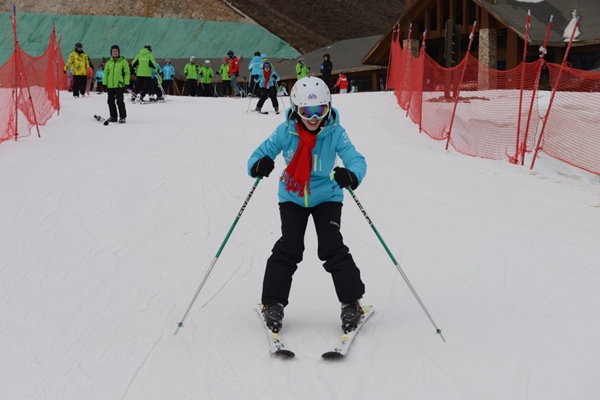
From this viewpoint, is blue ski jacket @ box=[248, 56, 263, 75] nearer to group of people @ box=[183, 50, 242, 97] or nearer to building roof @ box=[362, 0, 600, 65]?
group of people @ box=[183, 50, 242, 97]

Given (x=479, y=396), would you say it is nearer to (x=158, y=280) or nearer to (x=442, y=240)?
(x=158, y=280)

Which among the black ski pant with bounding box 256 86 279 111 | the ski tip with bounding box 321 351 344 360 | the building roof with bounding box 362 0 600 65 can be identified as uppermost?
the building roof with bounding box 362 0 600 65

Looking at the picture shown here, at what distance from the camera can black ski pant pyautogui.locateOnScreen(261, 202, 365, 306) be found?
458 cm

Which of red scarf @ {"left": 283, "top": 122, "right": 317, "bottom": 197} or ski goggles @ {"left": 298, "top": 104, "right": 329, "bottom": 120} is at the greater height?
ski goggles @ {"left": 298, "top": 104, "right": 329, "bottom": 120}

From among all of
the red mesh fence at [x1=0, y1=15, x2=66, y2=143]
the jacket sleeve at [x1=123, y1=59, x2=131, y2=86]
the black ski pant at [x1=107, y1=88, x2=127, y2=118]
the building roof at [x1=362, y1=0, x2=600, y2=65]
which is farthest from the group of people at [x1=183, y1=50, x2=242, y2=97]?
the jacket sleeve at [x1=123, y1=59, x2=131, y2=86]

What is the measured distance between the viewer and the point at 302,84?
449cm

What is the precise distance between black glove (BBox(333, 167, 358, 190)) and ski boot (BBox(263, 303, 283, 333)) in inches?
35.7

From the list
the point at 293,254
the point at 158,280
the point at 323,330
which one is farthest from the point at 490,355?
the point at 158,280

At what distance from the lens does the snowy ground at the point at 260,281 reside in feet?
13.1

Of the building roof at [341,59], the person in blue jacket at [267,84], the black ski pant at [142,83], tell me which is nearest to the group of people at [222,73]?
the black ski pant at [142,83]

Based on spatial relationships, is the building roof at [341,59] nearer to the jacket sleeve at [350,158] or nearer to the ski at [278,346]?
the jacket sleeve at [350,158]

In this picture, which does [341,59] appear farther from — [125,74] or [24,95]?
[24,95]

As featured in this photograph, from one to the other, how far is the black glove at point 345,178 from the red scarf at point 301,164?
21 centimetres

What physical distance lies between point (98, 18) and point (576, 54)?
1439 inches
